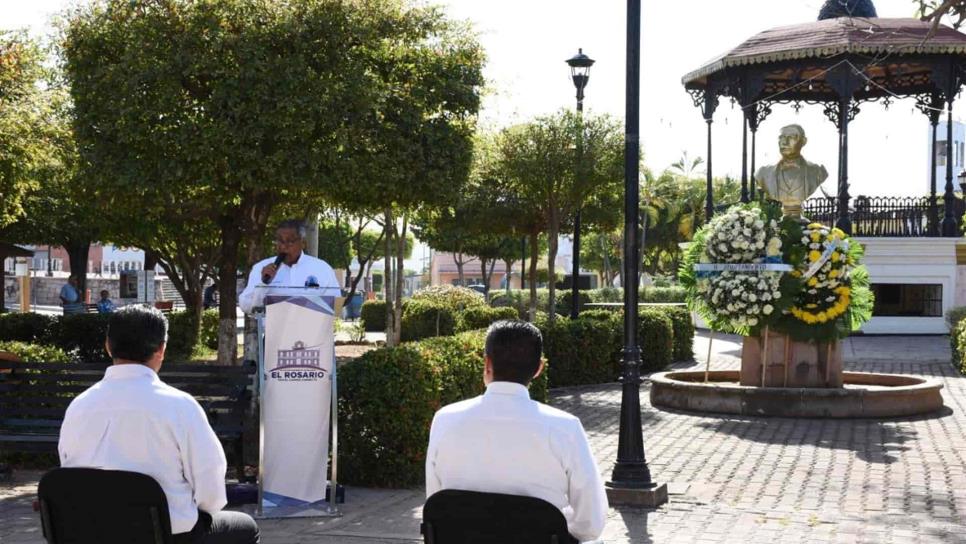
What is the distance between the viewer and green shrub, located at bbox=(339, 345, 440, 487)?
8992 mm

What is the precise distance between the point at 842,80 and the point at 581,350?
8.97 metres

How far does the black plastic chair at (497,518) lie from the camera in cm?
365

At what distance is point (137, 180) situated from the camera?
1400 cm

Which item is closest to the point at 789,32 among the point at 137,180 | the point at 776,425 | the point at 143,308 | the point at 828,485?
the point at 776,425

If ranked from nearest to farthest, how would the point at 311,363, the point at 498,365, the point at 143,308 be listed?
1. the point at 498,365
2. the point at 143,308
3. the point at 311,363

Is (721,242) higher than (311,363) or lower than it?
higher

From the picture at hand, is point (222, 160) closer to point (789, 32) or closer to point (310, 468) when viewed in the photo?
point (310, 468)

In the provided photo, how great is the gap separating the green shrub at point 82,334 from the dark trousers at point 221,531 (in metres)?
17.6

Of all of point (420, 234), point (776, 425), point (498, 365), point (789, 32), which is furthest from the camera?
point (420, 234)

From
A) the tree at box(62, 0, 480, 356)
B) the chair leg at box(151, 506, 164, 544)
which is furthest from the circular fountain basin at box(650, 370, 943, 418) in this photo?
the chair leg at box(151, 506, 164, 544)

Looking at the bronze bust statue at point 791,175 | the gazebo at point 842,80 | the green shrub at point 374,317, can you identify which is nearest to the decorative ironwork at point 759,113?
the gazebo at point 842,80

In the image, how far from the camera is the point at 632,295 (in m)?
8.94

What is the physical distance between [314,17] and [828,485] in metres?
7.80

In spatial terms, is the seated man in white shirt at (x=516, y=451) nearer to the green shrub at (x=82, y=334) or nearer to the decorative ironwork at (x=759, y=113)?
the green shrub at (x=82, y=334)
